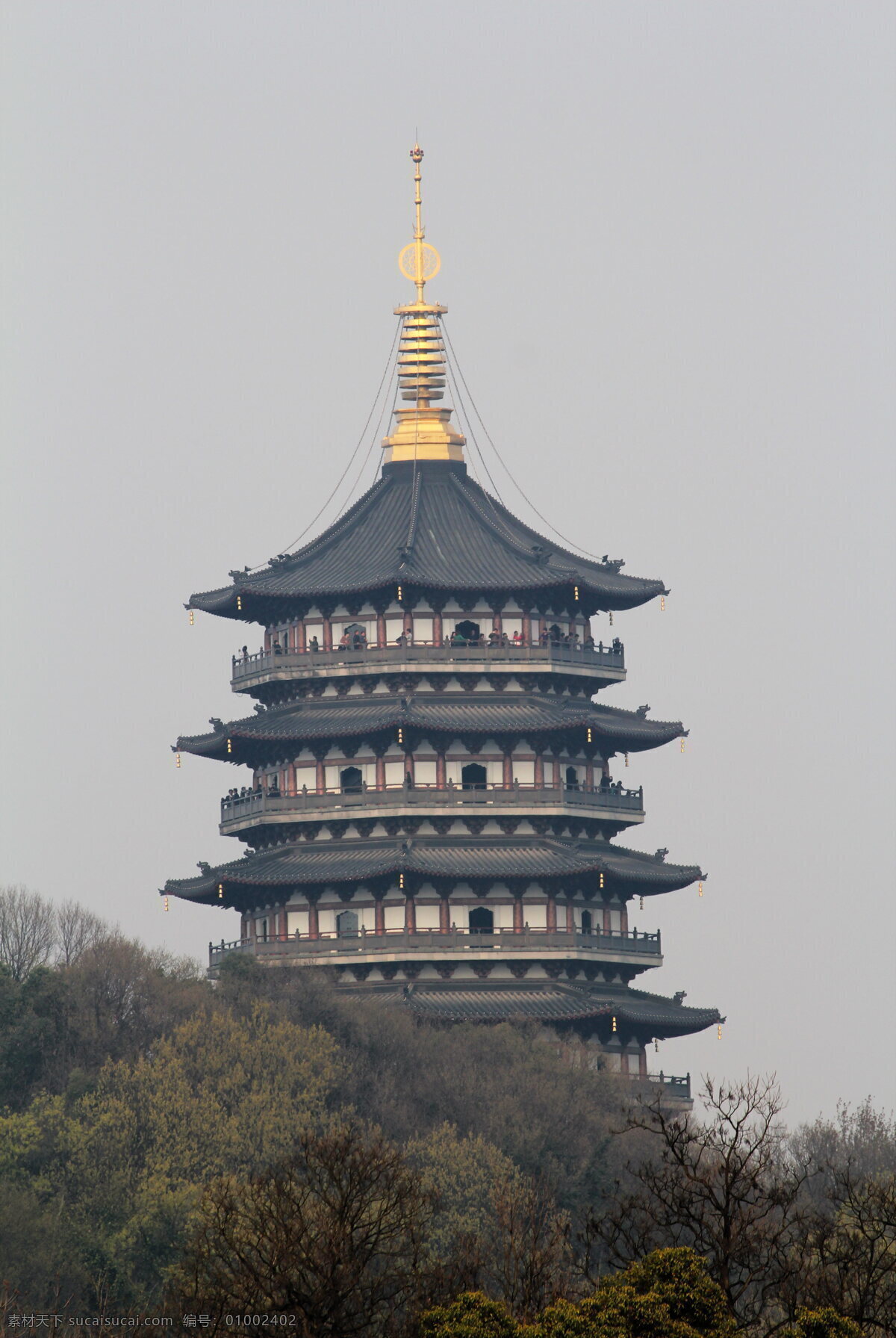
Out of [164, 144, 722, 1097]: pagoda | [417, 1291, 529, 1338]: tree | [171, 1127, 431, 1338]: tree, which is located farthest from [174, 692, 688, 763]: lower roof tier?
[417, 1291, 529, 1338]: tree

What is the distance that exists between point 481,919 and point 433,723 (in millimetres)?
6151

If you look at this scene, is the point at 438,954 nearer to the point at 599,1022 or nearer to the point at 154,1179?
the point at 599,1022

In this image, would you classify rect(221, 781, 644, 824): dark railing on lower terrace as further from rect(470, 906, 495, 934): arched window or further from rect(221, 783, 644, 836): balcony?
rect(470, 906, 495, 934): arched window

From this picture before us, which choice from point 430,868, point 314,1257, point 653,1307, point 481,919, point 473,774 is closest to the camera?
point 653,1307

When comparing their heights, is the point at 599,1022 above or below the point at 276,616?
below

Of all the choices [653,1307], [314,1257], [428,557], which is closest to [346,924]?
[428,557]

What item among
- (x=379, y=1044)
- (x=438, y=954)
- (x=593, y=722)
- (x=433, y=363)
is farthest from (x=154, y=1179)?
(x=433, y=363)

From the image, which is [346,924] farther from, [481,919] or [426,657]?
[426,657]

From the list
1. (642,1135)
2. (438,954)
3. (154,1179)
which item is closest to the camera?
(154,1179)

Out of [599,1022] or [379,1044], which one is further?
[599,1022]

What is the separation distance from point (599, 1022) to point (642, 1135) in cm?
725

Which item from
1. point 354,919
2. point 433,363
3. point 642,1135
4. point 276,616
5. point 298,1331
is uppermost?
point 433,363

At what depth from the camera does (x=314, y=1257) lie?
6644cm

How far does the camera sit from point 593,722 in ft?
348
